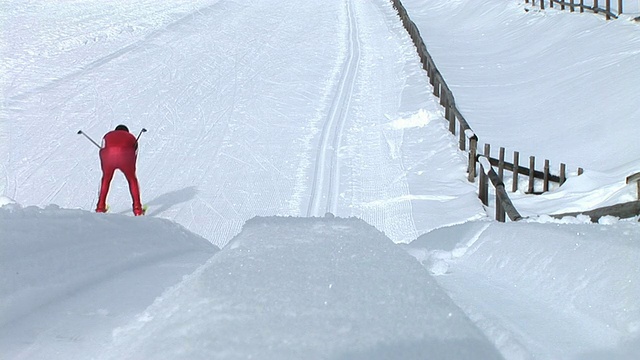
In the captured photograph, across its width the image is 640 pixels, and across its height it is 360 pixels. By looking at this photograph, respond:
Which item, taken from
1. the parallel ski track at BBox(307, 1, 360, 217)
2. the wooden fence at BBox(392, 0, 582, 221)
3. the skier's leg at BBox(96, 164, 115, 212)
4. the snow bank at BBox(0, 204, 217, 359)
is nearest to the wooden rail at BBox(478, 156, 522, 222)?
the wooden fence at BBox(392, 0, 582, 221)

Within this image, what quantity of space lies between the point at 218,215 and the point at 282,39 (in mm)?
16979

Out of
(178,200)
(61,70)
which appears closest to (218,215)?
(178,200)

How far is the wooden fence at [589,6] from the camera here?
70.9 feet

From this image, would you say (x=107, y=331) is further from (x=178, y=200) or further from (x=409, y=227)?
(x=178, y=200)

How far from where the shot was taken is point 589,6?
934 inches

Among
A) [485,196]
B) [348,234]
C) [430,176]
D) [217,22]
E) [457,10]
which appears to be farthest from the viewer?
[457,10]

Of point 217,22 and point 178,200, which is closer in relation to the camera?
point 178,200

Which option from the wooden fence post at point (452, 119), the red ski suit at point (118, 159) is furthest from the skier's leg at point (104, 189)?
the wooden fence post at point (452, 119)

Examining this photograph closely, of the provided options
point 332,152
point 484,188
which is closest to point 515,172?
point 484,188

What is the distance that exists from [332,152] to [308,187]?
2048 mm

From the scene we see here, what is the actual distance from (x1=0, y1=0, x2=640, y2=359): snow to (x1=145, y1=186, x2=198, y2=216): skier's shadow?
42mm

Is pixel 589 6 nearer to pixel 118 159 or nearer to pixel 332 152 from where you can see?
pixel 332 152

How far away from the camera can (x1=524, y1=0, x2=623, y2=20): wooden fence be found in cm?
2161

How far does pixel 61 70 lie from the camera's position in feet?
63.8
